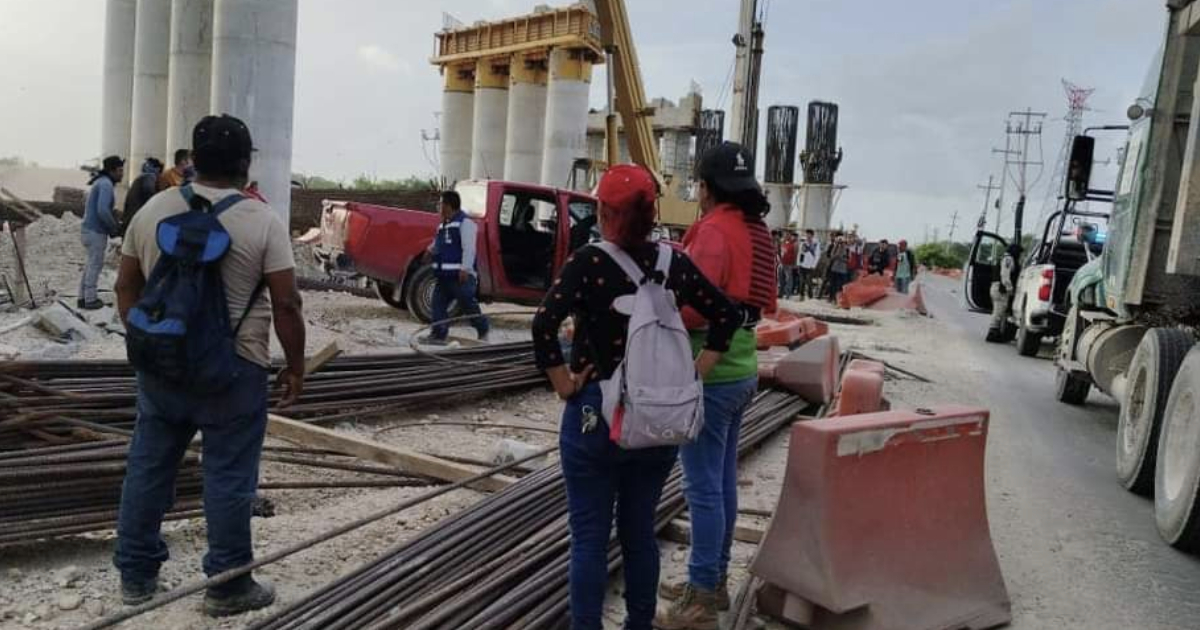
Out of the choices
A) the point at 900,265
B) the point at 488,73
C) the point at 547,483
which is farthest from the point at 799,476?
the point at 488,73

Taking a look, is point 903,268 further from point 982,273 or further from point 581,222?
point 581,222

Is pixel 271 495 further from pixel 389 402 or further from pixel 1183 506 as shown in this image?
pixel 1183 506

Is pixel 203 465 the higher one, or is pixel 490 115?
pixel 490 115

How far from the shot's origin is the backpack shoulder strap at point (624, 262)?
270 centimetres

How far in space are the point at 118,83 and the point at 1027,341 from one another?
19.3 m

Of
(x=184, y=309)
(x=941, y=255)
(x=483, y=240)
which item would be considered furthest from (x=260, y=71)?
(x=941, y=255)

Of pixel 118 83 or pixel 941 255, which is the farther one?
pixel 941 255

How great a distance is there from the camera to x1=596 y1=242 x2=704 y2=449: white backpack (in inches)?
102

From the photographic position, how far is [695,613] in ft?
10.8

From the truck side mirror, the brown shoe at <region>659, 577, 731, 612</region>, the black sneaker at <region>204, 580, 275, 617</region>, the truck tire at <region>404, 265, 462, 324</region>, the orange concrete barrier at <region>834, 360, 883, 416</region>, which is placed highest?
the truck side mirror

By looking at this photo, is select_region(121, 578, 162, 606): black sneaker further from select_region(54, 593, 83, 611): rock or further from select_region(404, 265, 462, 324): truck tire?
select_region(404, 265, 462, 324): truck tire

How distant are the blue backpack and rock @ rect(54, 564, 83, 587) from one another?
1047 millimetres

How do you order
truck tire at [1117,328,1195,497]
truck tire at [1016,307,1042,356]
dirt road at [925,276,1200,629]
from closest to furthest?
dirt road at [925,276,1200,629], truck tire at [1117,328,1195,497], truck tire at [1016,307,1042,356]

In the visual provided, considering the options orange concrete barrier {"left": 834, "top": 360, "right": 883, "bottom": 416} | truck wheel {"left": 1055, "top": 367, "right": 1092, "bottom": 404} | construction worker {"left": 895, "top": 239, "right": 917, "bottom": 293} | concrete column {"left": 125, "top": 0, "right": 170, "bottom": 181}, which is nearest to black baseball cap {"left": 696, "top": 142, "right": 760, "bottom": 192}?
orange concrete barrier {"left": 834, "top": 360, "right": 883, "bottom": 416}
